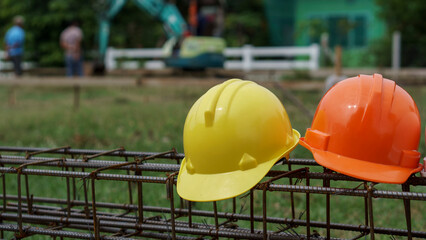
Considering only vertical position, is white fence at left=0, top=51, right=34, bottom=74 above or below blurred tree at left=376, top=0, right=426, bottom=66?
below

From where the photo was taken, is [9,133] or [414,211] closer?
[414,211]

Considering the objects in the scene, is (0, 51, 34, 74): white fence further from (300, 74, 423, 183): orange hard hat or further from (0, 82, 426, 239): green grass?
(300, 74, 423, 183): orange hard hat

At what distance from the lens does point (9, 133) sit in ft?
26.2

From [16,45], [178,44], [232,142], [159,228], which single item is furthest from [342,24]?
[232,142]

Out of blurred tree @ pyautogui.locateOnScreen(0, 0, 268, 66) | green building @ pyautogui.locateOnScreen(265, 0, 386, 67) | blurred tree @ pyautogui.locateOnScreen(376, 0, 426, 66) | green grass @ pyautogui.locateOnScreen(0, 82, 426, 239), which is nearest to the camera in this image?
green grass @ pyautogui.locateOnScreen(0, 82, 426, 239)

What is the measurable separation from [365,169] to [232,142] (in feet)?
1.94

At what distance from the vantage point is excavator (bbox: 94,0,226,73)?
630 inches

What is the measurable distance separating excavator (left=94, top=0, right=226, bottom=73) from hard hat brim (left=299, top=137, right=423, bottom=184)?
13.4m

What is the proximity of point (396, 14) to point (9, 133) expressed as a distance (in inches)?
595

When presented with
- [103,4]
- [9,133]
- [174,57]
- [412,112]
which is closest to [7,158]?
[412,112]

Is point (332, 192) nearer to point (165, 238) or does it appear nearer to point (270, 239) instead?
point (270, 239)

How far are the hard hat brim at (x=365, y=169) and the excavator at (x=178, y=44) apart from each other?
13440 millimetres

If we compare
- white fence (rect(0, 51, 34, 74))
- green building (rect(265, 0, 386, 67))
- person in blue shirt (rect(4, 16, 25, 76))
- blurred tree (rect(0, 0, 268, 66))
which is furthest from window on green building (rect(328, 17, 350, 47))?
white fence (rect(0, 51, 34, 74))

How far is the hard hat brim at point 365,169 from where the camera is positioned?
2379 millimetres
